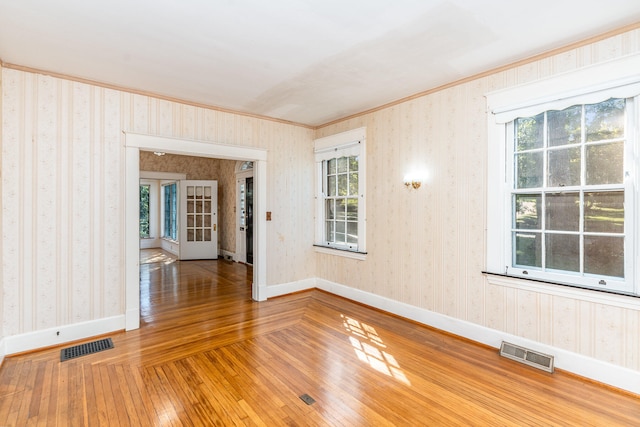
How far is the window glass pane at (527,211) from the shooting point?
2.97m

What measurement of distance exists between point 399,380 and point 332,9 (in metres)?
2.89

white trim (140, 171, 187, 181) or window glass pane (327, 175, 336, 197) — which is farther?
white trim (140, 171, 187, 181)

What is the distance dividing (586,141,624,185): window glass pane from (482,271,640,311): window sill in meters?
0.90

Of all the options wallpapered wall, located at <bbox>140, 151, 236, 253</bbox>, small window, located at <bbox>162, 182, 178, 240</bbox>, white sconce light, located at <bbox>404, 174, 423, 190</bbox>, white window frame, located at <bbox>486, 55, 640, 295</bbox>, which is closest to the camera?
white window frame, located at <bbox>486, 55, 640, 295</bbox>

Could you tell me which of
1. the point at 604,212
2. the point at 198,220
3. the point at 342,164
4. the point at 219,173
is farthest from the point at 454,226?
the point at 219,173

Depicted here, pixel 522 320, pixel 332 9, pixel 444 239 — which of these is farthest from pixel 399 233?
pixel 332 9

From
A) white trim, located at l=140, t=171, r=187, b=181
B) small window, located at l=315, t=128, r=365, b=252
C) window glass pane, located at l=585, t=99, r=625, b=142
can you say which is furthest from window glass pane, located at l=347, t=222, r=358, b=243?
white trim, located at l=140, t=171, r=187, b=181

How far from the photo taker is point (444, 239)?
356cm

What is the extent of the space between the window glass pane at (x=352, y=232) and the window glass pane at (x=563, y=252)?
2441mm

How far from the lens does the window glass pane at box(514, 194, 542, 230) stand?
2.97m

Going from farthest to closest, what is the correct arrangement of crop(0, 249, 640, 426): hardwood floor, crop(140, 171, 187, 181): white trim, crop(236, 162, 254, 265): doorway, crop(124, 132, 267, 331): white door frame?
crop(140, 171, 187, 181): white trim
crop(236, 162, 254, 265): doorway
crop(124, 132, 267, 331): white door frame
crop(0, 249, 640, 426): hardwood floor

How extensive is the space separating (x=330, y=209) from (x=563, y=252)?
320 centimetres

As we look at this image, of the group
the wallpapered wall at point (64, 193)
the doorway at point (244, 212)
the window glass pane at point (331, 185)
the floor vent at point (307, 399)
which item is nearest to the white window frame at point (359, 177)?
the window glass pane at point (331, 185)

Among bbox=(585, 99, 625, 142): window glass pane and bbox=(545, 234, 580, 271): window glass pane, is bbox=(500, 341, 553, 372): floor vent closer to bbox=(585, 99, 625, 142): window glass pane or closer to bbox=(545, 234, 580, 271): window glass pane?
bbox=(545, 234, 580, 271): window glass pane
